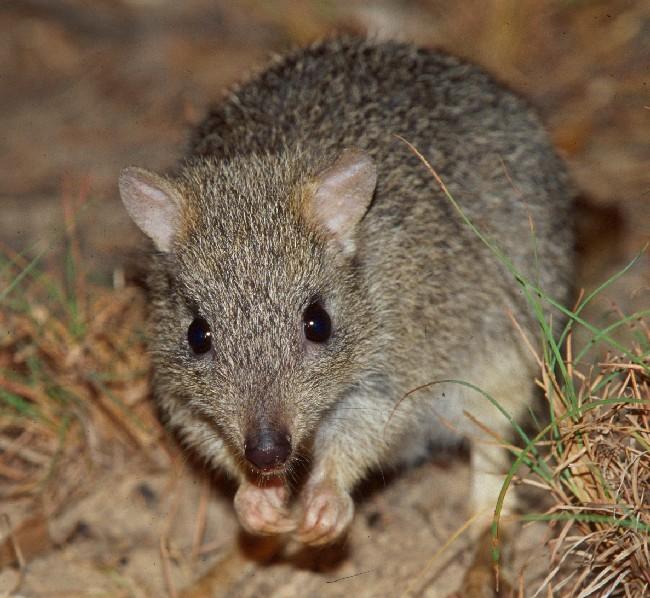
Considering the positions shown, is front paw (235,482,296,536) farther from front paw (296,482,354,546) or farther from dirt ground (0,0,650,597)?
dirt ground (0,0,650,597)

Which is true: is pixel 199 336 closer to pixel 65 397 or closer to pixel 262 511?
pixel 262 511

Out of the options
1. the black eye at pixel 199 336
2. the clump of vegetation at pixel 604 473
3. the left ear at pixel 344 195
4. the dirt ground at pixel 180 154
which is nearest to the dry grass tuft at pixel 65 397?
the dirt ground at pixel 180 154

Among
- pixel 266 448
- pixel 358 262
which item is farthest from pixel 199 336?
pixel 358 262

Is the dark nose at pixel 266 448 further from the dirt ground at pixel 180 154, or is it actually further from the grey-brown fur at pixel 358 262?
the dirt ground at pixel 180 154

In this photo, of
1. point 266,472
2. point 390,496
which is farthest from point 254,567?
point 266,472

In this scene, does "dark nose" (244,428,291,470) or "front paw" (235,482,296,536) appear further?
"front paw" (235,482,296,536)

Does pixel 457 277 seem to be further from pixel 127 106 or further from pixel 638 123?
pixel 127 106

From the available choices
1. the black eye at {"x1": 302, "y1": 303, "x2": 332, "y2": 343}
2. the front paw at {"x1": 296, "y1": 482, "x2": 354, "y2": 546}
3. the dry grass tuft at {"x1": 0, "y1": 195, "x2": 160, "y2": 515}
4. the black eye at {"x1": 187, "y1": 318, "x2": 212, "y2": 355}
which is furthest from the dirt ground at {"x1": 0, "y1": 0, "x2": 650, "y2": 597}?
the black eye at {"x1": 187, "y1": 318, "x2": 212, "y2": 355}
